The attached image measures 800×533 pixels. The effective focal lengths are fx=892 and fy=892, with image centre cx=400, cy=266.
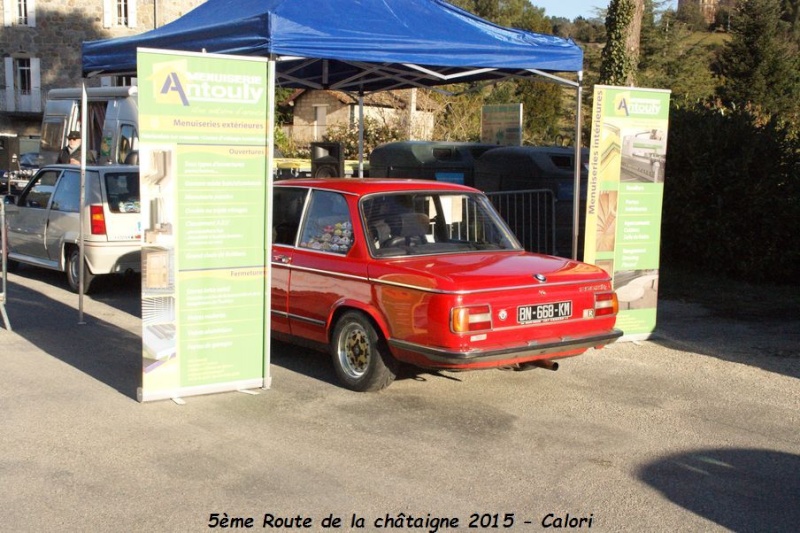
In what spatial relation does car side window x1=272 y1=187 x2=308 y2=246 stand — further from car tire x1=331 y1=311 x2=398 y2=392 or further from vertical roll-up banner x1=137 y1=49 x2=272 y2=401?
car tire x1=331 y1=311 x2=398 y2=392

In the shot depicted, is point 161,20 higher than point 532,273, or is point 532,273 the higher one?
point 161,20

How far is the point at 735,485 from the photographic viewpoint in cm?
524

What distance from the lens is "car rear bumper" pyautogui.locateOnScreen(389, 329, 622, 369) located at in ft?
20.2

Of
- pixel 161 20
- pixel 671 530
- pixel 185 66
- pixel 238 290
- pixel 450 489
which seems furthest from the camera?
pixel 161 20

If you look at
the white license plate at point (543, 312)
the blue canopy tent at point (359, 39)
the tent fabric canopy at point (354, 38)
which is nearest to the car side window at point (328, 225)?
the blue canopy tent at point (359, 39)

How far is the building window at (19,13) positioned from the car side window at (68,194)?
129ft

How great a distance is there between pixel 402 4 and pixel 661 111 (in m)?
2.90

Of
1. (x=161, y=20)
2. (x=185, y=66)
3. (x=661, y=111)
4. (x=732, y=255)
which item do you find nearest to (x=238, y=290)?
(x=185, y=66)

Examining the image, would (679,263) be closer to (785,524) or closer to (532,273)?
(532,273)

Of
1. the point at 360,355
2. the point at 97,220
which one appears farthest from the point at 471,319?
the point at 97,220

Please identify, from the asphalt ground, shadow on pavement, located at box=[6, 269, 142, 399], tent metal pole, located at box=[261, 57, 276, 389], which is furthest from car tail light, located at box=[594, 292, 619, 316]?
shadow on pavement, located at box=[6, 269, 142, 399]

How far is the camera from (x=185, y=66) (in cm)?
638

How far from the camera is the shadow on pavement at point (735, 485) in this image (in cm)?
476

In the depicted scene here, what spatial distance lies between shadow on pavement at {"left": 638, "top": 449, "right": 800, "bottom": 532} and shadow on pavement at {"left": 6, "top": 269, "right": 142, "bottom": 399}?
13.2ft
